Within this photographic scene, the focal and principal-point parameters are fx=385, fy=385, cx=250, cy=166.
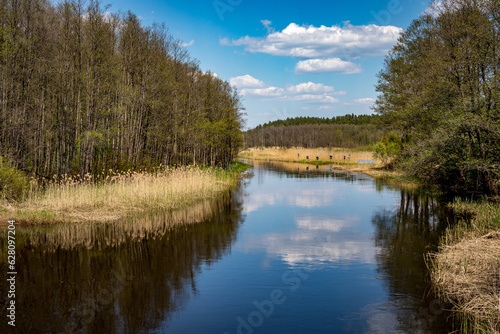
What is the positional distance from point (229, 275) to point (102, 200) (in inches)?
398

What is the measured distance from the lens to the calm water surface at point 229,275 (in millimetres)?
8070

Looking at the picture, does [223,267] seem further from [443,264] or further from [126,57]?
[126,57]

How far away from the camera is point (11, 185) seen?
671 inches

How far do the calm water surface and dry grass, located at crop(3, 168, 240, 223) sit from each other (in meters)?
1.05

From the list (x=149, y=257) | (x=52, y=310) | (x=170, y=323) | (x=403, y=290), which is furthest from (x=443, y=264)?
(x=52, y=310)

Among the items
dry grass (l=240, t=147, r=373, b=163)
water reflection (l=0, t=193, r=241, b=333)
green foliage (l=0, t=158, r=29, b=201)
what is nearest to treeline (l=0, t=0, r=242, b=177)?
green foliage (l=0, t=158, r=29, b=201)

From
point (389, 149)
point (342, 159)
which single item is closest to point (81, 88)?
point (389, 149)

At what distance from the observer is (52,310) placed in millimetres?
8352

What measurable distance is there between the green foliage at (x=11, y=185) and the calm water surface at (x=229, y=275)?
9.48ft

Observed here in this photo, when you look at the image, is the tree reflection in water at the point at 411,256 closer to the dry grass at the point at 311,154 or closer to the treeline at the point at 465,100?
the treeline at the point at 465,100

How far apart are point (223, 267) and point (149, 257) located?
249 cm

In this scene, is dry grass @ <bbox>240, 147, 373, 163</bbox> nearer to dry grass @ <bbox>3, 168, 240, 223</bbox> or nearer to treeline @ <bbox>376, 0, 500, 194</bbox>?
treeline @ <bbox>376, 0, 500, 194</bbox>
